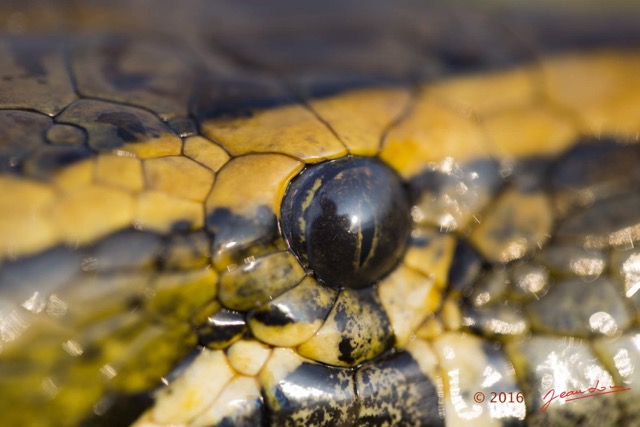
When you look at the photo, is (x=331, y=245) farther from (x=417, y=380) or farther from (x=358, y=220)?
(x=417, y=380)

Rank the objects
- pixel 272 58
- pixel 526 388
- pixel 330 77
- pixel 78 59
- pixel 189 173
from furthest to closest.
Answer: pixel 272 58 → pixel 330 77 → pixel 78 59 → pixel 526 388 → pixel 189 173

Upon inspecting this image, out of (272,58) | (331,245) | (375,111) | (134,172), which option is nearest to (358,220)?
(331,245)

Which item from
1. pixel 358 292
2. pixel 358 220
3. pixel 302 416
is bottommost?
pixel 302 416

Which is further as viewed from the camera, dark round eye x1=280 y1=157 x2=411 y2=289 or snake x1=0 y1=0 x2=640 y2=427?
dark round eye x1=280 y1=157 x2=411 y2=289

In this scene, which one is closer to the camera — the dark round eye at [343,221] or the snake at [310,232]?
the snake at [310,232]

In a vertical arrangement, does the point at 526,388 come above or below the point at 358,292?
below
